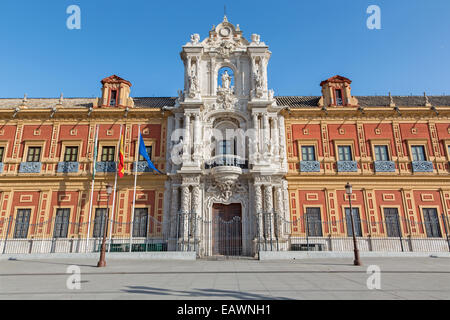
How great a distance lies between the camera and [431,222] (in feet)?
60.2

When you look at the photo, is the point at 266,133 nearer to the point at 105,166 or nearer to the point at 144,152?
the point at 144,152

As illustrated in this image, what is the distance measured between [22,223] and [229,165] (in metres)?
14.1

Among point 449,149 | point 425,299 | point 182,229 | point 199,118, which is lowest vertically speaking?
point 425,299

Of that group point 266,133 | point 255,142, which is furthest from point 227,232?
point 266,133

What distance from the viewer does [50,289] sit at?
6.70 meters

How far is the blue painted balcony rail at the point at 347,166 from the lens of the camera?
1942 centimetres

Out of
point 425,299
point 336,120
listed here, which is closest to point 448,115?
point 336,120

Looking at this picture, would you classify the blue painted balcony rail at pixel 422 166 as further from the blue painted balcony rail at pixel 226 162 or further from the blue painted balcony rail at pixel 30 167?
the blue painted balcony rail at pixel 30 167

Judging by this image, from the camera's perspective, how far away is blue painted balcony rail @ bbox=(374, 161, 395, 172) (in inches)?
761

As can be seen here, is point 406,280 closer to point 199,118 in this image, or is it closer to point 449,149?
point 199,118

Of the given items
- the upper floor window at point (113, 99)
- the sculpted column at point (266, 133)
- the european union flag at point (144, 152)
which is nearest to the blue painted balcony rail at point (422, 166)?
the sculpted column at point (266, 133)

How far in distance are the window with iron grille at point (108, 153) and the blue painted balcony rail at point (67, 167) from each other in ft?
6.11
